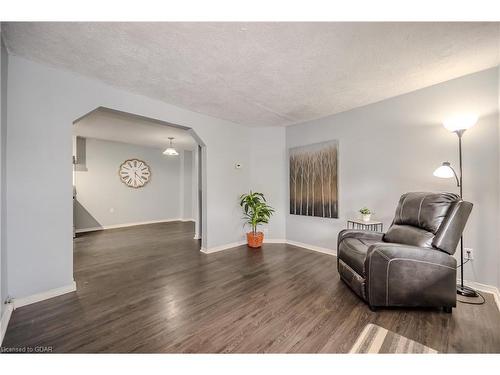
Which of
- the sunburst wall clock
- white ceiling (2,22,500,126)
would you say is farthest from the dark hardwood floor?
the sunburst wall clock

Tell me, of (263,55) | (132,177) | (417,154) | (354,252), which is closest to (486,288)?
(354,252)

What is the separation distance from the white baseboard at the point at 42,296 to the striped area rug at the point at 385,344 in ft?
9.10

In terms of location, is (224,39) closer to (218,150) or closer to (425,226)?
(218,150)

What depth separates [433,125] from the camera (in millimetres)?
2479

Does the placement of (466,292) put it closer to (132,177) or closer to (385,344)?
(385,344)

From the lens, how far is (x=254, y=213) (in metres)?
3.83

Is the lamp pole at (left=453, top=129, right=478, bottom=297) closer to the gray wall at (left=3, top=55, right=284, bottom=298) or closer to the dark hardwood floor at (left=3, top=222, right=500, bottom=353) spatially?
the dark hardwood floor at (left=3, top=222, right=500, bottom=353)

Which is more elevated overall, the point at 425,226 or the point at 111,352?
the point at 425,226

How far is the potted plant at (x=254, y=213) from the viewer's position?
380 cm

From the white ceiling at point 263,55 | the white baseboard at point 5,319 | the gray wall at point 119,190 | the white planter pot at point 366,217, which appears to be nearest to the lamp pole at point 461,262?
the white ceiling at point 263,55

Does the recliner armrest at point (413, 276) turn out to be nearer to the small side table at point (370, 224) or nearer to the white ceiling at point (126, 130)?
the small side table at point (370, 224)

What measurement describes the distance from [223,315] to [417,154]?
305cm

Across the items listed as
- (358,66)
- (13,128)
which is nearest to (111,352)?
(13,128)
